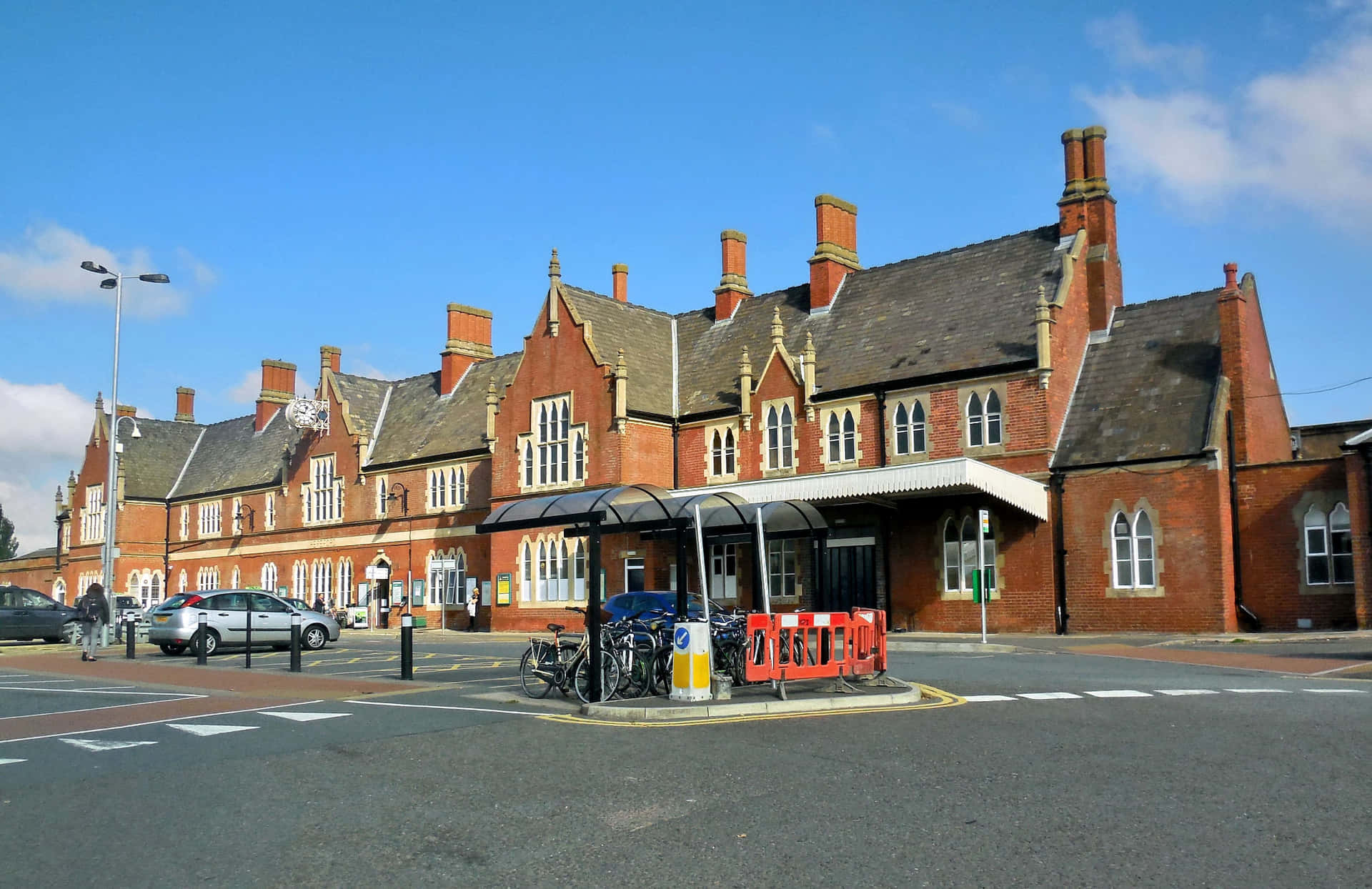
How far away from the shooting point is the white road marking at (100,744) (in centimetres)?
1221

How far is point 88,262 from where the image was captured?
35.4 metres

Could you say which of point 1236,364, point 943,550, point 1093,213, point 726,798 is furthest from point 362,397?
point 726,798

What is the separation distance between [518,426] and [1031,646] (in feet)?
72.1

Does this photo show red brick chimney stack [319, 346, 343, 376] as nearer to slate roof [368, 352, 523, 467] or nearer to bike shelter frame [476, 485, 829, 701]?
slate roof [368, 352, 523, 467]

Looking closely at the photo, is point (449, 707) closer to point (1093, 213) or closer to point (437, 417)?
point (1093, 213)

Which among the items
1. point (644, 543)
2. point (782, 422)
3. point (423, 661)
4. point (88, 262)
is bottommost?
point (423, 661)

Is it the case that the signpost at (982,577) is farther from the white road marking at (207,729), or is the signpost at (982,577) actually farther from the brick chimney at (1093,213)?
the white road marking at (207,729)

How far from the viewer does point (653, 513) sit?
60.3ft

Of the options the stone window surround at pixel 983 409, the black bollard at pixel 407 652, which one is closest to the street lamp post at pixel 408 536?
the stone window surround at pixel 983 409

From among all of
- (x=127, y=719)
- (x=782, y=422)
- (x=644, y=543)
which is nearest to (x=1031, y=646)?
(x=782, y=422)

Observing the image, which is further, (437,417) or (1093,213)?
(437,417)

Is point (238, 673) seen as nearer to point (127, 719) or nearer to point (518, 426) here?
point (127, 719)

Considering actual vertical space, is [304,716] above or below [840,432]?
below

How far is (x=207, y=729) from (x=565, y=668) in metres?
4.76
